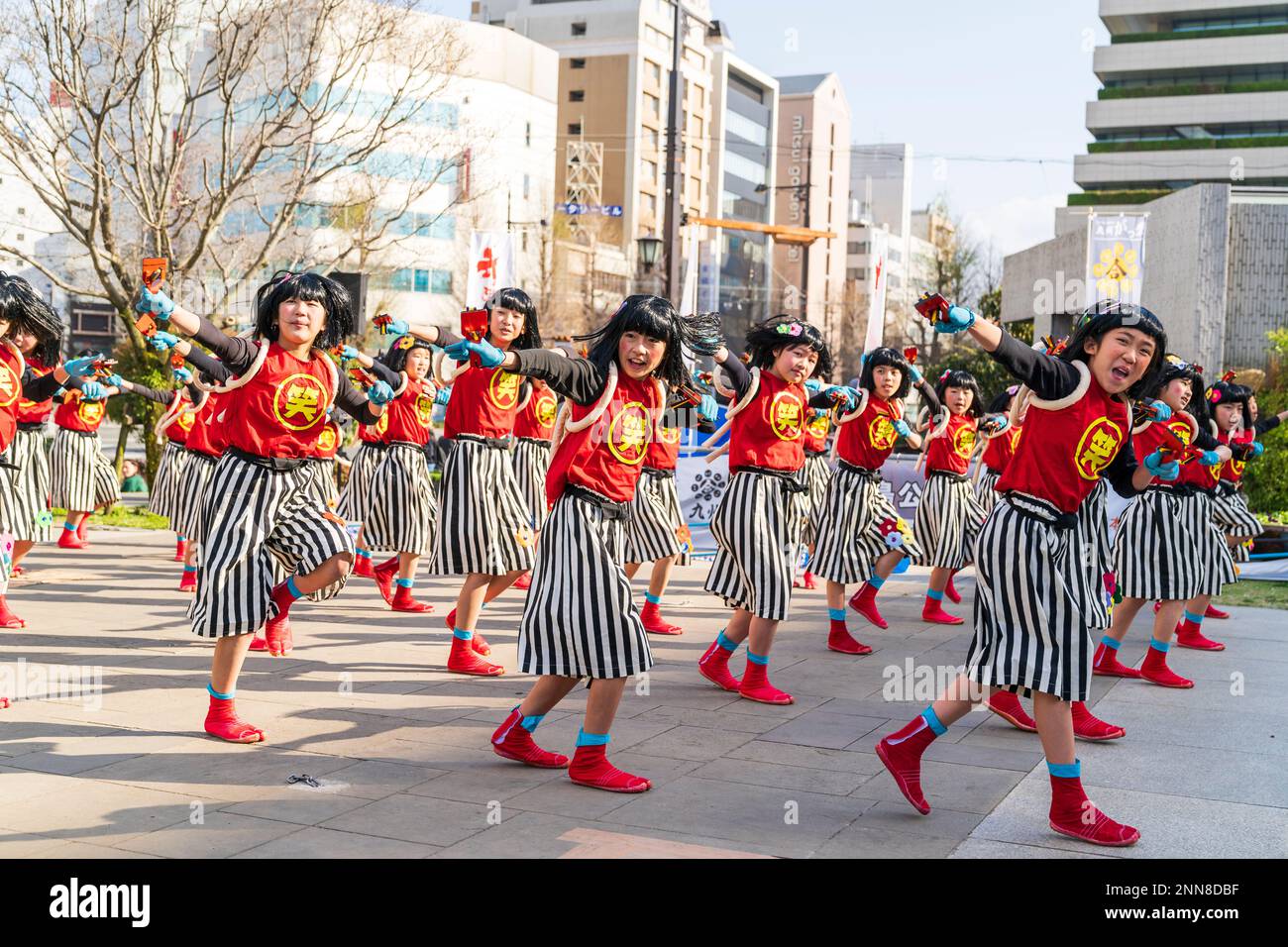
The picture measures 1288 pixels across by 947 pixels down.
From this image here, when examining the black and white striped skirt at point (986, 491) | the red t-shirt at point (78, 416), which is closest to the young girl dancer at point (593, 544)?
the black and white striped skirt at point (986, 491)

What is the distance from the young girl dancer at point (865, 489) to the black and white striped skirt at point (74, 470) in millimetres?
6756

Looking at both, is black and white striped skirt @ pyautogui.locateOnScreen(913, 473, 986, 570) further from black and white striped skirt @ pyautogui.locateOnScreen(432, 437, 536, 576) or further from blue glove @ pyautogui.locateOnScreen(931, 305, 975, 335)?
blue glove @ pyautogui.locateOnScreen(931, 305, 975, 335)

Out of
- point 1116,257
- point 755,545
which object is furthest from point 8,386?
point 1116,257

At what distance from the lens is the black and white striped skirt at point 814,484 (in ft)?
33.3

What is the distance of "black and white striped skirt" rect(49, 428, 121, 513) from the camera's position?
38.8 feet

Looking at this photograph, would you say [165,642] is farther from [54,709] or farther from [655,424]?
[655,424]

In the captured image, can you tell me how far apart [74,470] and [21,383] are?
5.26m

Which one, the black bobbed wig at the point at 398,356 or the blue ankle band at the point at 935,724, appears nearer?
the blue ankle band at the point at 935,724

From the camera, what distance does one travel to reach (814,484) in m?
10.9

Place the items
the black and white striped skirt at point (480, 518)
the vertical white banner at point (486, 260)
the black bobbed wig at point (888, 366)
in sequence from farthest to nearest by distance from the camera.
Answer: the vertical white banner at point (486, 260) → the black bobbed wig at point (888, 366) → the black and white striped skirt at point (480, 518)

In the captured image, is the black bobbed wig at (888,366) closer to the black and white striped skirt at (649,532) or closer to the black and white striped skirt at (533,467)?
the black and white striped skirt at (649,532)

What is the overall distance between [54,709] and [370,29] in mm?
10867

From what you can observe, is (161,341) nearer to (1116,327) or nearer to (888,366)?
(1116,327)
